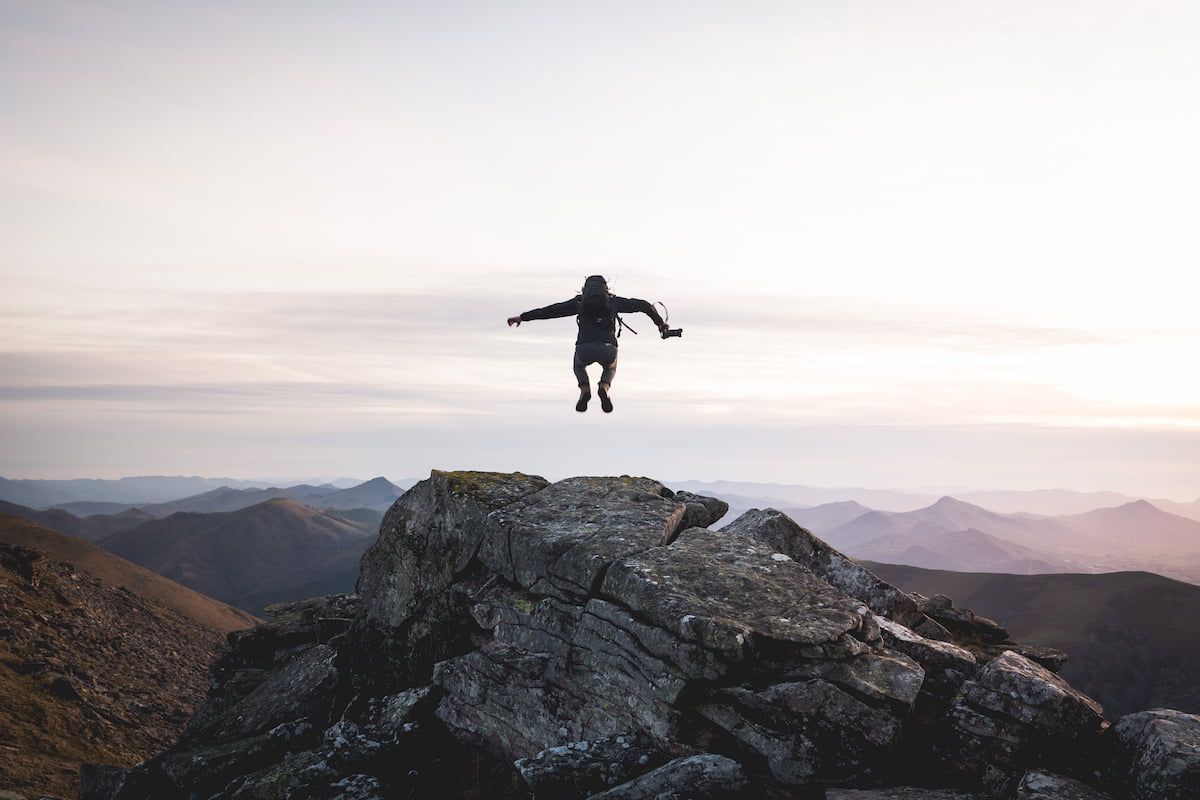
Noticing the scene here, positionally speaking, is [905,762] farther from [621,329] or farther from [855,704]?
[621,329]

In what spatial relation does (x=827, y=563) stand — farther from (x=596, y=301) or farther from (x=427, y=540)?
(x=427, y=540)

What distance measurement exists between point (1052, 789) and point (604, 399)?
1302 centimetres

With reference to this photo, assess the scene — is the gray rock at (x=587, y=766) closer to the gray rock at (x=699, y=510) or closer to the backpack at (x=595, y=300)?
the gray rock at (x=699, y=510)

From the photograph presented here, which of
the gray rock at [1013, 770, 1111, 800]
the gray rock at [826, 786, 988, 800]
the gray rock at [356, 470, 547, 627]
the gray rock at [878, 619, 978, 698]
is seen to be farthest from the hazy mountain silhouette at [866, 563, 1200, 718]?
the gray rock at [356, 470, 547, 627]

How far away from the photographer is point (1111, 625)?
10481 centimetres

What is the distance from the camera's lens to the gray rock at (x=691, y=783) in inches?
431

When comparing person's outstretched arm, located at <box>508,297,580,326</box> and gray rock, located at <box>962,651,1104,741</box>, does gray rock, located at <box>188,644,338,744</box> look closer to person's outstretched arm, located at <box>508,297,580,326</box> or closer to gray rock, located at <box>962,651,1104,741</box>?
person's outstretched arm, located at <box>508,297,580,326</box>

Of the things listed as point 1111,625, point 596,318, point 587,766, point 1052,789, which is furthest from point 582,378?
point 1111,625

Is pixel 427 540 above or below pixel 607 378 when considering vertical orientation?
below

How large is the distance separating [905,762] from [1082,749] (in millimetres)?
2872

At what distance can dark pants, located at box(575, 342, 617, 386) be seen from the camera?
786 inches

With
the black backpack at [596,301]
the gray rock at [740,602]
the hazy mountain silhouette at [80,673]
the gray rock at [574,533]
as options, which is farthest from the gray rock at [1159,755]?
the hazy mountain silhouette at [80,673]

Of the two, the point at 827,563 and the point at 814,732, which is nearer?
the point at 814,732

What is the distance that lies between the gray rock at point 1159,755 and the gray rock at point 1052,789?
1.91 ft
